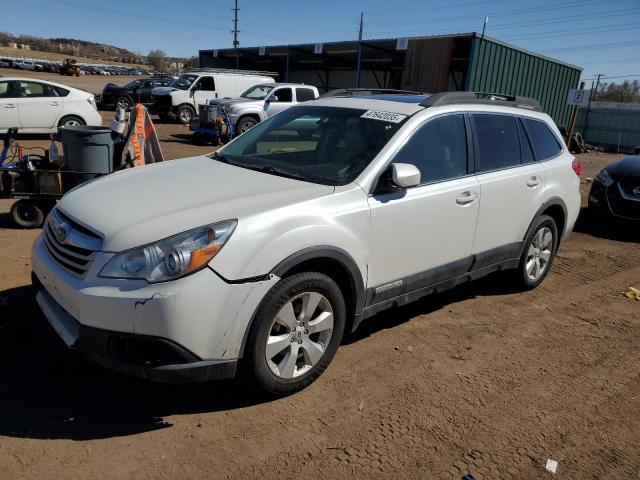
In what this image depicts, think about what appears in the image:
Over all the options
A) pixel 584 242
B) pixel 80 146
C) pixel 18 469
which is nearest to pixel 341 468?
pixel 18 469

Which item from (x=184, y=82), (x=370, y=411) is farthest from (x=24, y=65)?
(x=370, y=411)

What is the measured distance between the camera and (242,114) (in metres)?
15.7

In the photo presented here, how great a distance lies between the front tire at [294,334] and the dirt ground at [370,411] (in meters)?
0.17

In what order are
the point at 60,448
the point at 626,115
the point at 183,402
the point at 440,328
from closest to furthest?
the point at 60,448, the point at 183,402, the point at 440,328, the point at 626,115

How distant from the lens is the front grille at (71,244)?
2738 millimetres

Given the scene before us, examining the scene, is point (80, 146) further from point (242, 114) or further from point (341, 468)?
point (242, 114)

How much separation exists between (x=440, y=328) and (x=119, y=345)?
2.58 m

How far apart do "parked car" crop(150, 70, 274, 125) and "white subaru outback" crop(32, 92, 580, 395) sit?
1676cm

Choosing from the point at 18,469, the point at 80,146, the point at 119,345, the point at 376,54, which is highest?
the point at 376,54

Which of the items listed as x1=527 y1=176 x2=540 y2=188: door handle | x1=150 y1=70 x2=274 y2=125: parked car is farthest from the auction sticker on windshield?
x1=150 y1=70 x2=274 y2=125: parked car

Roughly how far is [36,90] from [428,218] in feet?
40.9

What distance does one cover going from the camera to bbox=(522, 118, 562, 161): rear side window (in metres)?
4.87

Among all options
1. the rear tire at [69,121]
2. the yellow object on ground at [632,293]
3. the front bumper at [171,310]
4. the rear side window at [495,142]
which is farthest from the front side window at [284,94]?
the front bumper at [171,310]

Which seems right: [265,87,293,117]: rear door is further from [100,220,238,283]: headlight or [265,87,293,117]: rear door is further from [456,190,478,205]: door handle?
[100,220,238,283]: headlight
